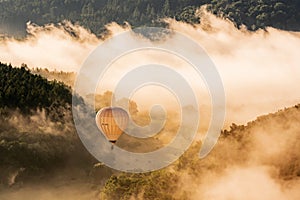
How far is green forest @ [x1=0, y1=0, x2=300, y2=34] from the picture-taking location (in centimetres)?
18162

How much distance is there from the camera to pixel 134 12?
595 ft

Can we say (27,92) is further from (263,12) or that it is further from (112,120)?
(263,12)

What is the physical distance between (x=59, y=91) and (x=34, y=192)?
27931mm

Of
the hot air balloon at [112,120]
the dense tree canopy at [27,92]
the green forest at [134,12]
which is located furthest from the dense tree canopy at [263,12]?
the hot air balloon at [112,120]

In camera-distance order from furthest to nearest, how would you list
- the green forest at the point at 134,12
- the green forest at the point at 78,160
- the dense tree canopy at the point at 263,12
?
1. the dense tree canopy at the point at 263,12
2. the green forest at the point at 134,12
3. the green forest at the point at 78,160

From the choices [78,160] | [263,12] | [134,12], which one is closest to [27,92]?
[78,160]

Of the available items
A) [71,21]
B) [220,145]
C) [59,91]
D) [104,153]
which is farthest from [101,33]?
[220,145]

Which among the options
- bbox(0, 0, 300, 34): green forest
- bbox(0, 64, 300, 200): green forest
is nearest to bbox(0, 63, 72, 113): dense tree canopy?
bbox(0, 64, 300, 200): green forest

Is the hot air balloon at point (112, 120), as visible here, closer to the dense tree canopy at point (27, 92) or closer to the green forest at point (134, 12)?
the dense tree canopy at point (27, 92)

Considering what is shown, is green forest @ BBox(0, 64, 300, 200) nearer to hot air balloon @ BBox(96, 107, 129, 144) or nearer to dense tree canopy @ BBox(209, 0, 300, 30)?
hot air balloon @ BBox(96, 107, 129, 144)

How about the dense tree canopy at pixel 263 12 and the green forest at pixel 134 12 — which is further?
the dense tree canopy at pixel 263 12

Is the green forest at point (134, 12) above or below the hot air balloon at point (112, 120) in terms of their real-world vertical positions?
above

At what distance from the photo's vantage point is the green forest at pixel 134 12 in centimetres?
18162

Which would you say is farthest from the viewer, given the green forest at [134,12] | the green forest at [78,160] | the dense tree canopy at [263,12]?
the dense tree canopy at [263,12]
